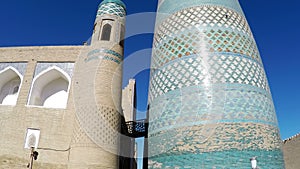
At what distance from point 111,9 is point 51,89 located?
260cm

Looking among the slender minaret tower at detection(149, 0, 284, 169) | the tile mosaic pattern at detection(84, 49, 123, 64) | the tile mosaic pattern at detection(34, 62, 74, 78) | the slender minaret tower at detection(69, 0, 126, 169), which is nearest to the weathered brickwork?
the tile mosaic pattern at detection(34, 62, 74, 78)

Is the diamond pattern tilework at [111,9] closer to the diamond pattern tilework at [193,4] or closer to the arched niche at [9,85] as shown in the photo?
the diamond pattern tilework at [193,4]

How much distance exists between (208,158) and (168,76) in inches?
49.4

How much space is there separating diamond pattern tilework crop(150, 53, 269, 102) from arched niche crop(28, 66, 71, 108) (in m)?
3.39

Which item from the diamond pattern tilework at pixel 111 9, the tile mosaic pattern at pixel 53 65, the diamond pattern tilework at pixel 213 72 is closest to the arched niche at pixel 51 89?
the tile mosaic pattern at pixel 53 65

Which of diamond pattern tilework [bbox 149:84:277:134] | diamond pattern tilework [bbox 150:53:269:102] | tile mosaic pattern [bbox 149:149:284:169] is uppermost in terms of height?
diamond pattern tilework [bbox 150:53:269:102]

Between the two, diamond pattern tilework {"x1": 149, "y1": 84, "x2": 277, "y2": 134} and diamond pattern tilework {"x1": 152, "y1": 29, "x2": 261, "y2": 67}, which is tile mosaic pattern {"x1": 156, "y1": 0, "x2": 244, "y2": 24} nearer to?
diamond pattern tilework {"x1": 152, "y1": 29, "x2": 261, "y2": 67}

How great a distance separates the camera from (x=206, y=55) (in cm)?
319

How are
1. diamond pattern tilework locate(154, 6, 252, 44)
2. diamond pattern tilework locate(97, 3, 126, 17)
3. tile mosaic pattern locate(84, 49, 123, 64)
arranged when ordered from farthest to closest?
1. diamond pattern tilework locate(97, 3, 126, 17)
2. tile mosaic pattern locate(84, 49, 123, 64)
3. diamond pattern tilework locate(154, 6, 252, 44)

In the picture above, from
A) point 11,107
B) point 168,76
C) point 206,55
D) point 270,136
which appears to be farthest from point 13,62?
point 270,136

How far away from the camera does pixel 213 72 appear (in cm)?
304

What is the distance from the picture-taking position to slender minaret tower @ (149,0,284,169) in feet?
8.77

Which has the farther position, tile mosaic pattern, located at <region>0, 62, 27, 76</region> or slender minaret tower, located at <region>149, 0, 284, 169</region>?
tile mosaic pattern, located at <region>0, 62, 27, 76</region>

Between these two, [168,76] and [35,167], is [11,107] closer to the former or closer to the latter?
[35,167]
